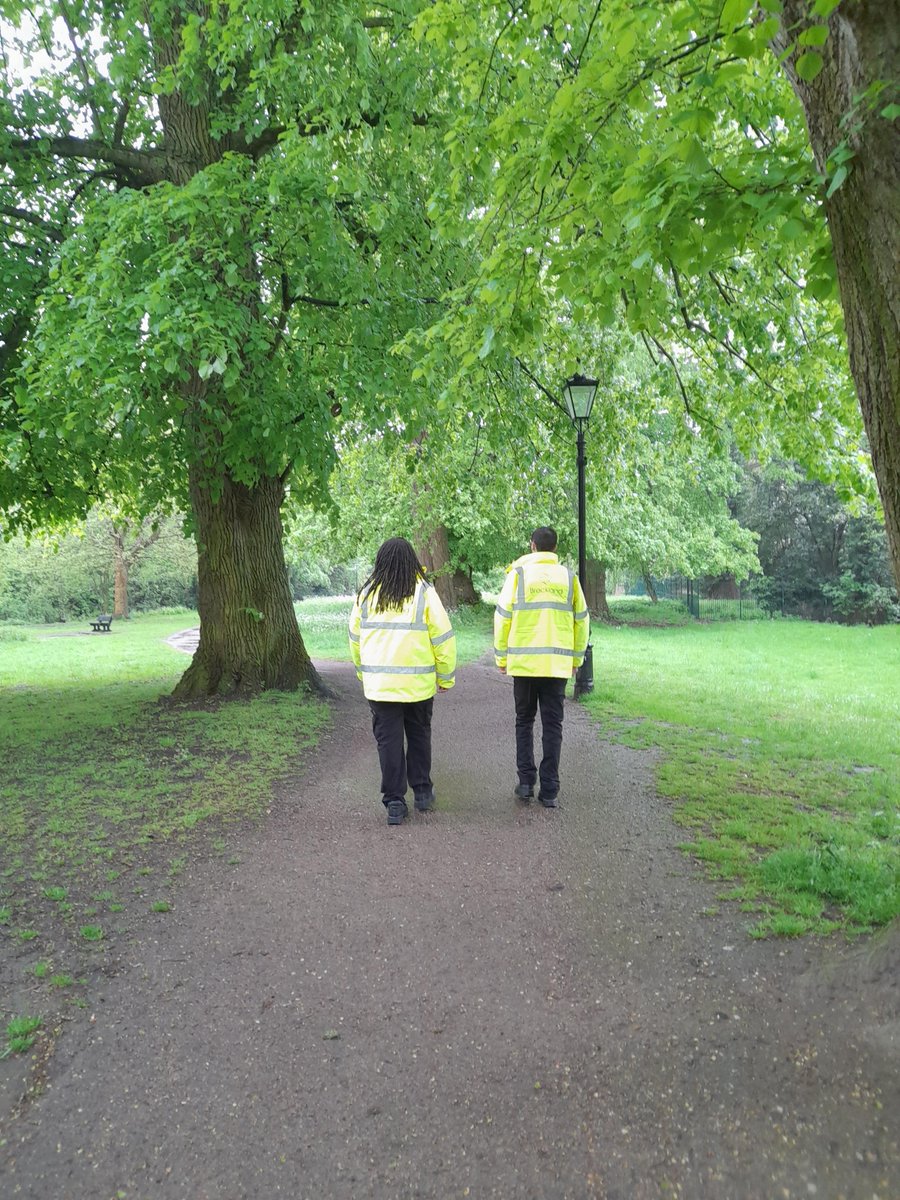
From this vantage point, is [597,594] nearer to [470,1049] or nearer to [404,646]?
[404,646]

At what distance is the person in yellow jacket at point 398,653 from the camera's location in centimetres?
555

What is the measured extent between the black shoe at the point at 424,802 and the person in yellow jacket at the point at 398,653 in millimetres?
200

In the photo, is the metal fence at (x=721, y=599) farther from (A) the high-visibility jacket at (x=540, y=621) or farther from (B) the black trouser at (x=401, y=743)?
(B) the black trouser at (x=401, y=743)

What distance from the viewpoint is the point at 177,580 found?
149ft

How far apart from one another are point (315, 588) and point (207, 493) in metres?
55.6

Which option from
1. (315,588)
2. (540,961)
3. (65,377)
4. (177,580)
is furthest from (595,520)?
(315,588)

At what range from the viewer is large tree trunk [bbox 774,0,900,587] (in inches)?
109

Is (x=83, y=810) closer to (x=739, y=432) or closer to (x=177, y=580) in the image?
(x=739, y=432)

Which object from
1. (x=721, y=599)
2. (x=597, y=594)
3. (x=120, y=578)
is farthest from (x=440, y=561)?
(x=120, y=578)

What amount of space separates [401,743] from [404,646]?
70 cm

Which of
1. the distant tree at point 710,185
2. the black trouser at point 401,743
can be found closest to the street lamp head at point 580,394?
the distant tree at point 710,185

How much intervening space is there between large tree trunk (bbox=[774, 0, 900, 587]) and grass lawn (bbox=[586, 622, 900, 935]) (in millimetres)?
2046

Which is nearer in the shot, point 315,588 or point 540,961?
point 540,961

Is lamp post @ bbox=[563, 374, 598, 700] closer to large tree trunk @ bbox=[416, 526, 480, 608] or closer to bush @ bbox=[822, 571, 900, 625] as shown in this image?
large tree trunk @ bbox=[416, 526, 480, 608]
